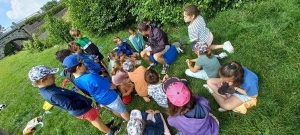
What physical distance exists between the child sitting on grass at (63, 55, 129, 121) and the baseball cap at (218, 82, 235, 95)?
6.52ft

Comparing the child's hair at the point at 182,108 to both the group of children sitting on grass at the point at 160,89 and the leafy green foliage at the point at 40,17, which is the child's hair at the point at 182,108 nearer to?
the group of children sitting on grass at the point at 160,89

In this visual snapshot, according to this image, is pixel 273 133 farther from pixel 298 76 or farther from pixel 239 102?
pixel 298 76

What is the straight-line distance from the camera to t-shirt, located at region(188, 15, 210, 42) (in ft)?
15.7

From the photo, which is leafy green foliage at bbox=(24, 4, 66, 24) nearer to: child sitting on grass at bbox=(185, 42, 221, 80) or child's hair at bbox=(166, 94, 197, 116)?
child sitting on grass at bbox=(185, 42, 221, 80)

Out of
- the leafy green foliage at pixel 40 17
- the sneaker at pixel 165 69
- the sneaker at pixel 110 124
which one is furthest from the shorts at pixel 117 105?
the leafy green foliage at pixel 40 17

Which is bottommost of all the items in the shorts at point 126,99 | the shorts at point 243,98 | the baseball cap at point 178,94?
the shorts at point 126,99

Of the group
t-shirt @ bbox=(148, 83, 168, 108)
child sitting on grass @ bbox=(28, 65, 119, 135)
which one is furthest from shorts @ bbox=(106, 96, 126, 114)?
t-shirt @ bbox=(148, 83, 168, 108)

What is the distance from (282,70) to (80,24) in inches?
329

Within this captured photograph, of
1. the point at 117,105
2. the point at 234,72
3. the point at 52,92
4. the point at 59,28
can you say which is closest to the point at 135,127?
the point at 117,105

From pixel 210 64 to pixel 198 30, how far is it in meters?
0.96

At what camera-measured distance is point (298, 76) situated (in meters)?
3.90

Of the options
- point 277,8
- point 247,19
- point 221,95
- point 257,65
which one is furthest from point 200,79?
point 277,8

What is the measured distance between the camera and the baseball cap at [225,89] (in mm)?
3842

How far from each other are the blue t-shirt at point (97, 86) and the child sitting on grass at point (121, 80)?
3.31ft
